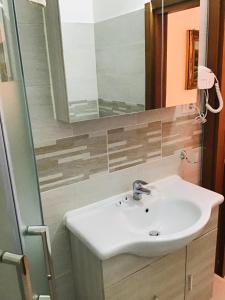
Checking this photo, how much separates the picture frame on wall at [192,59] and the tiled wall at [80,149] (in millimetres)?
178

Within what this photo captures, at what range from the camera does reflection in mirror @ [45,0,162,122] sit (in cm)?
113

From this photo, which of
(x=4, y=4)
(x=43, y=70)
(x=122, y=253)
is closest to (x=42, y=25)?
(x=43, y=70)

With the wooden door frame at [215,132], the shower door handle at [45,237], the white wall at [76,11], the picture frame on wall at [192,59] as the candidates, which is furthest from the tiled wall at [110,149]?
the white wall at [76,11]

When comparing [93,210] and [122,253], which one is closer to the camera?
[122,253]

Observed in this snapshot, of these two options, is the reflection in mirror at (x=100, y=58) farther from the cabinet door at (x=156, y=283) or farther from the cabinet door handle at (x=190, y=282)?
the cabinet door handle at (x=190, y=282)

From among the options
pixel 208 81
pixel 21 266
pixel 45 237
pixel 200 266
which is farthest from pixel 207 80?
pixel 21 266

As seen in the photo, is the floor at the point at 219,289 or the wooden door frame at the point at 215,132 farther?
the floor at the point at 219,289

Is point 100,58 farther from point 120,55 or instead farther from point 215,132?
point 215,132

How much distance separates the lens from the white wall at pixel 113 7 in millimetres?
1203

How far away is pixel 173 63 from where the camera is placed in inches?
59.6

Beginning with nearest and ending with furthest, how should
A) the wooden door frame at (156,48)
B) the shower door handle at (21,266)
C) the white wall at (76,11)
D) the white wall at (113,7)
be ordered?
the shower door handle at (21,266) < the white wall at (76,11) < the white wall at (113,7) < the wooden door frame at (156,48)

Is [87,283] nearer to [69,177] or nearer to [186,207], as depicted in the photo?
[69,177]

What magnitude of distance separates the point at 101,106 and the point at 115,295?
852 millimetres

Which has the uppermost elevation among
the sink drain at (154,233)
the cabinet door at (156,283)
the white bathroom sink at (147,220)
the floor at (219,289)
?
the white bathroom sink at (147,220)
